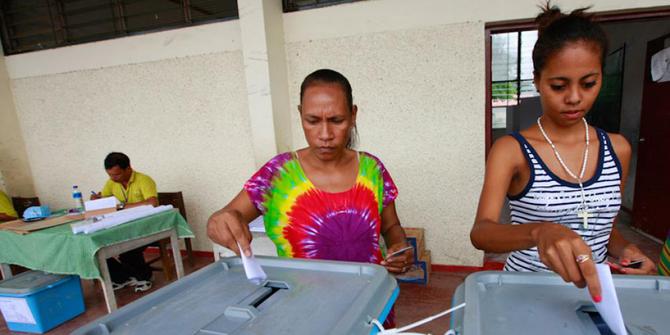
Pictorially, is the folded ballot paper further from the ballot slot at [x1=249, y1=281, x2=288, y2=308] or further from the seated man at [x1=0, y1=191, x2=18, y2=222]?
the ballot slot at [x1=249, y1=281, x2=288, y2=308]

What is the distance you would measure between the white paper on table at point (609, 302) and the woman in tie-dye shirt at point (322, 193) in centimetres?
55

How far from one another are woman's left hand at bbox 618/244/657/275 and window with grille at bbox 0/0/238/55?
349 centimetres

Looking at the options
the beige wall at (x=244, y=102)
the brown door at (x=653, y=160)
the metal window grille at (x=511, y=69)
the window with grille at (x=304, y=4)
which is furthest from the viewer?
the metal window grille at (x=511, y=69)

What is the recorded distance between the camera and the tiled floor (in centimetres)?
240

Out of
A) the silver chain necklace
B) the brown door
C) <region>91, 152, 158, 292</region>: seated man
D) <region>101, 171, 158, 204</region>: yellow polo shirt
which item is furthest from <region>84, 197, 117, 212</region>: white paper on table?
the brown door

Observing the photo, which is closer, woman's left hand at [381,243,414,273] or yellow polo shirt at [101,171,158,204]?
woman's left hand at [381,243,414,273]

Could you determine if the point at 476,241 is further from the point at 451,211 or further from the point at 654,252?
the point at 654,252

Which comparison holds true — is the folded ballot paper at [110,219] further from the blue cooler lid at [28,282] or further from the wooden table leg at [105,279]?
the blue cooler lid at [28,282]

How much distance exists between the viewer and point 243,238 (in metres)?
0.90

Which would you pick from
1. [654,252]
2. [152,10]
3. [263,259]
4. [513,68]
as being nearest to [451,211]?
[654,252]

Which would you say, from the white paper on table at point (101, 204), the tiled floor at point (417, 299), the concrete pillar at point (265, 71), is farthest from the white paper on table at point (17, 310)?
the concrete pillar at point (265, 71)

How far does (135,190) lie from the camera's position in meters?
3.31

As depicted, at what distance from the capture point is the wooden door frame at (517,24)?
8.36ft

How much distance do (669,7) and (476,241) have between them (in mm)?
2986
